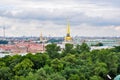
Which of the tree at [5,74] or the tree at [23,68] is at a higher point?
the tree at [23,68]

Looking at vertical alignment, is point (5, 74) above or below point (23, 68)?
below

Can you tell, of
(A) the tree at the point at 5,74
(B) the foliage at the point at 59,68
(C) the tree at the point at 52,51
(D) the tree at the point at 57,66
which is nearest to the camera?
(B) the foliage at the point at 59,68

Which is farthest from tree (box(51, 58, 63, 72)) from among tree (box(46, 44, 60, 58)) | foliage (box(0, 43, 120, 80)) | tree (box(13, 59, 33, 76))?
tree (box(46, 44, 60, 58))

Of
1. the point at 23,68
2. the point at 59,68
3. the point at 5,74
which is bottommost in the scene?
the point at 5,74

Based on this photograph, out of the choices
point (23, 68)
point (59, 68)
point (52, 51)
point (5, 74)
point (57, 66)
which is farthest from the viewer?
point (52, 51)

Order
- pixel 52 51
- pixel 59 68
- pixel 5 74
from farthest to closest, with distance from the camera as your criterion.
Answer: pixel 52 51 < pixel 59 68 < pixel 5 74

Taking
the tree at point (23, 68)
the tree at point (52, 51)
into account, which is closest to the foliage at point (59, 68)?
the tree at point (23, 68)

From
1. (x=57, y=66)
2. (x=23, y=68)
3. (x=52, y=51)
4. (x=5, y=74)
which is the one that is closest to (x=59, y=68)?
(x=57, y=66)

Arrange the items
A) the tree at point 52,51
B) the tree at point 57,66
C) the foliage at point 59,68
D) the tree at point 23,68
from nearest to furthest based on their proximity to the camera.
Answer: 1. the foliage at point 59,68
2. the tree at point 23,68
3. the tree at point 57,66
4. the tree at point 52,51

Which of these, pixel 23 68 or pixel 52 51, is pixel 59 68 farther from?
pixel 52 51

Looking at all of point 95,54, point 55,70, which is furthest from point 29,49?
point 55,70

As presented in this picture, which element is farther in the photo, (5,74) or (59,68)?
(59,68)

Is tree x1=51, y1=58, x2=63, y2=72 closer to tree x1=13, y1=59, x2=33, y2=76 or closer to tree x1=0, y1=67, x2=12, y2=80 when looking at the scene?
tree x1=13, y1=59, x2=33, y2=76

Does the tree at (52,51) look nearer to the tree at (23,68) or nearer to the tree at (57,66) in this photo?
the tree at (23,68)
